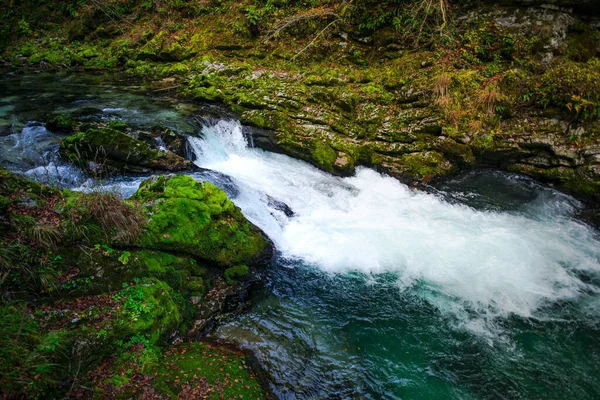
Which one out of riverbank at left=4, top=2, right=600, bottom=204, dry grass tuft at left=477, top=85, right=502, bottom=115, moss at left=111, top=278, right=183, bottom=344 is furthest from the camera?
dry grass tuft at left=477, top=85, right=502, bottom=115

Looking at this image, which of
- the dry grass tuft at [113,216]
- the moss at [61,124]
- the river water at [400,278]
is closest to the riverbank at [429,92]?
the river water at [400,278]

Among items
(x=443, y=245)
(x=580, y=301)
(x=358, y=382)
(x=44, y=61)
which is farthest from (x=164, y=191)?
(x=44, y=61)

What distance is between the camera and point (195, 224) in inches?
214

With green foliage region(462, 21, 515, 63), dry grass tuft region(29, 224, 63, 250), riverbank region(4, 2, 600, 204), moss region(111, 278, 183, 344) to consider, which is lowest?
moss region(111, 278, 183, 344)

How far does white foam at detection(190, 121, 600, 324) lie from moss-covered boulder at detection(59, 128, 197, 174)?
1.17 meters

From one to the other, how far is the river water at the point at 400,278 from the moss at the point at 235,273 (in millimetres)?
443

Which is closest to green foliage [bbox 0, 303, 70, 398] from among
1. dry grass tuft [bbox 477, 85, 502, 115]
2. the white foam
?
the white foam

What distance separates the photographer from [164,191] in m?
5.58

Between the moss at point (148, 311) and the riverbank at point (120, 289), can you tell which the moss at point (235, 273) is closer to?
the riverbank at point (120, 289)

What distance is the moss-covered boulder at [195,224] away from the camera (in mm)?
5090

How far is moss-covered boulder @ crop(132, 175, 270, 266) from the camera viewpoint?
509cm

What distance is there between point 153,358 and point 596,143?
34.5ft

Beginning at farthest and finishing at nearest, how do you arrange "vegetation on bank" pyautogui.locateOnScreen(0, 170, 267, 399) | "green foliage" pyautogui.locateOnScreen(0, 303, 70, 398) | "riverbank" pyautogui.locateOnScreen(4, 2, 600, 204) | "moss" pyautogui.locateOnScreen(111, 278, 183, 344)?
"riverbank" pyautogui.locateOnScreen(4, 2, 600, 204) → "moss" pyautogui.locateOnScreen(111, 278, 183, 344) → "vegetation on bank" pyautogui.locateOnScreen(0, 170, 267, 399) → "green foliage" pyautogui.locateOnScreen(0, 303, 70, 398)

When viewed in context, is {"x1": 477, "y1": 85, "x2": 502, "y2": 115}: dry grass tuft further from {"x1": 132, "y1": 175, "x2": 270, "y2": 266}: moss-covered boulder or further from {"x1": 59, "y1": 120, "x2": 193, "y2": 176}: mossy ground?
{"x1": 59, "y1": 120, "x2": 193, "y2": 176}: mossy ground
